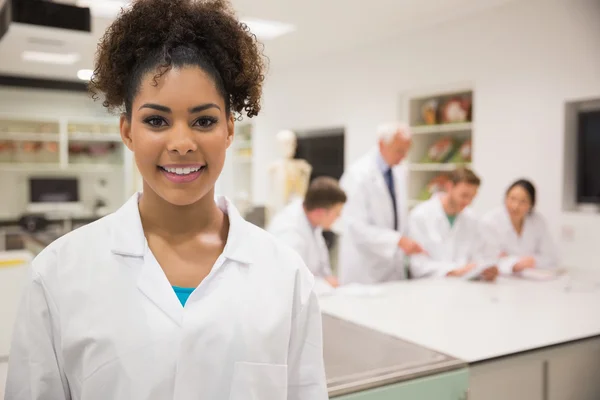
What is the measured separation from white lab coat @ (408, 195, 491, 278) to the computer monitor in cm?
503

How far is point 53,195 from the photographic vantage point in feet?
21.9

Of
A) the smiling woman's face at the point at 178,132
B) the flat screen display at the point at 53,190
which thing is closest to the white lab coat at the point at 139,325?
the smiling woman's face at the point at 178,132

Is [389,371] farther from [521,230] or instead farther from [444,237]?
[521,230]

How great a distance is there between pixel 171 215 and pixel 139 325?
19 centimetres

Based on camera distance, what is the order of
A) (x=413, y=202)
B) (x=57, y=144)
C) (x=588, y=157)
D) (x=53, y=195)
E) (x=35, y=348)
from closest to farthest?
(x=35, y=348) → (x=588, y=157) → (x=413, y=202) → (x=53, y=195) → (x=57, y=144)

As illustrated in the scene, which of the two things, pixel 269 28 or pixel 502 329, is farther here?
pixel 269 28

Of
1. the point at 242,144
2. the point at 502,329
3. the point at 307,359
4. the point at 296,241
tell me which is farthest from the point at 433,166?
the point at 307,359

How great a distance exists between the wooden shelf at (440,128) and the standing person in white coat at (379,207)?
104cm

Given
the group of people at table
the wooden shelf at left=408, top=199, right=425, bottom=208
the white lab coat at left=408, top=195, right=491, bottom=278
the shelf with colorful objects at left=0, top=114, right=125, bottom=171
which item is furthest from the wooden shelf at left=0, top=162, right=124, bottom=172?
the white lab coat at left=408, top=195, right=491, bottom=278

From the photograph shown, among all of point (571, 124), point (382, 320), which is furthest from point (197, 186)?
point (571, 124)

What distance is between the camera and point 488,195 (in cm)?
390

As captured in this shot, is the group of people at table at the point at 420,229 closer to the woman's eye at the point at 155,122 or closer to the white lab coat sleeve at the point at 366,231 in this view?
the white lab coat sleeve at the point at 366,231

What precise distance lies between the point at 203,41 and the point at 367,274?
263 cm

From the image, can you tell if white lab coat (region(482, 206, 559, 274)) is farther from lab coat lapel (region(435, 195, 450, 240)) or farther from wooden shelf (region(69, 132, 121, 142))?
wooden shelf (region(69, 132, 121, 142))
